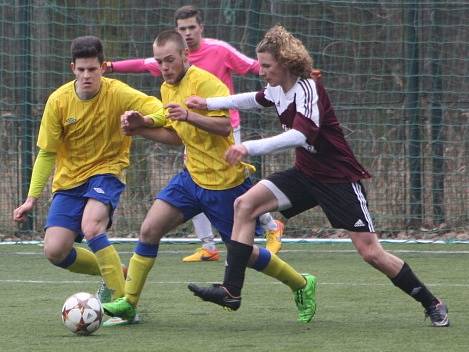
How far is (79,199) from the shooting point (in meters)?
6.96

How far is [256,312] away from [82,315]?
4.34 ft

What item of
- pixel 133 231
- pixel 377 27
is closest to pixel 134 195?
pixel 133 231

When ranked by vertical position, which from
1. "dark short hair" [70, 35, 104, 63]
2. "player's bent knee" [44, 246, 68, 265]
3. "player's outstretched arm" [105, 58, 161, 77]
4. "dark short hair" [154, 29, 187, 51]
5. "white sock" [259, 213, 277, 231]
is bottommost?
"white sock" [259, 213, 277, 231]

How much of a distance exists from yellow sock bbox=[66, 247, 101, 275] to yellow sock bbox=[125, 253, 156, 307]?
41cm

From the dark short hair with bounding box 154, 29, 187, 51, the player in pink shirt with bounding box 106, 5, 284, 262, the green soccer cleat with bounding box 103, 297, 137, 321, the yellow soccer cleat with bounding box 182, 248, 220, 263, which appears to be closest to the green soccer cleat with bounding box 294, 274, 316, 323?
the green soccer cleat with bounding box 103, 297, 137, 321

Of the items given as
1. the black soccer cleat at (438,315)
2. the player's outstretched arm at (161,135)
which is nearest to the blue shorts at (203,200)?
the player's outstretched arm at (161,135)

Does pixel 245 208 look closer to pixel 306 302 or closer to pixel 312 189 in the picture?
pixel 312 189

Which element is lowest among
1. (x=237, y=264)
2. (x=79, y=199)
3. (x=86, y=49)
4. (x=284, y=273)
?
(x=284, y=273)

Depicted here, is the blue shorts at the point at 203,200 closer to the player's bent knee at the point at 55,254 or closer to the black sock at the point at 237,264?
the black sock at the point at 237,264

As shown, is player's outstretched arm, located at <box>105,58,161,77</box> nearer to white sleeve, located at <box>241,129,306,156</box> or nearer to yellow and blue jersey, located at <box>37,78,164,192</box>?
yellow and blue jersey, located at <box>37,78,164,192</box>

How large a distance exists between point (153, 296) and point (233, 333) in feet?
5.83

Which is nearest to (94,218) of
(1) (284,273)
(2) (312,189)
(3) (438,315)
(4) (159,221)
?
(4) (159,221)

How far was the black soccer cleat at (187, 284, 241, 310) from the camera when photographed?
6.24 m

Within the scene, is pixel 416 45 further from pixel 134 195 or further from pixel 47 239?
pixel 47 239
